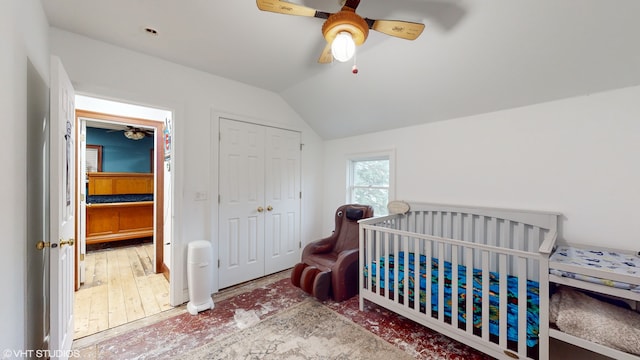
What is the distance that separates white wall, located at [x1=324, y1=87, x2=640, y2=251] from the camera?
1.73 meters

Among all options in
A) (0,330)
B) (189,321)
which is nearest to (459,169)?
(189,321)

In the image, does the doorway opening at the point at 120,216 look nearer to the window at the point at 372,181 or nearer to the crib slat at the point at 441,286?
the window at the point at 372,181

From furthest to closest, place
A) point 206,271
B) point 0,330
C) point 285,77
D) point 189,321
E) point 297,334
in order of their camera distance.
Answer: point 285,77, point 206,271, point 189,321, point 297,334, point 0,330

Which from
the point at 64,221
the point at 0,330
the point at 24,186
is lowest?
the point at 0,330

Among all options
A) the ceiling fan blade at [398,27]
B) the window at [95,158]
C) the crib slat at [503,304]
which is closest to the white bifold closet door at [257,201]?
the ceiling fan blade at [398,27]

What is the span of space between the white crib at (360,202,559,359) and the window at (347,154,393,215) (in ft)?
1.48

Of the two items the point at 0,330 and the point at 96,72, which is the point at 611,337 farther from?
the point at 96,72

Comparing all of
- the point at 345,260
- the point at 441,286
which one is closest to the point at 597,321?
the point at 441,286

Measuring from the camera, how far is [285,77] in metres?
2.68

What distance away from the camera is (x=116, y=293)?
8.73 feet

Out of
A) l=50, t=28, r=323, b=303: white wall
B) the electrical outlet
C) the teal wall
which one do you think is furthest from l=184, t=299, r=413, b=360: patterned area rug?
the teal wall

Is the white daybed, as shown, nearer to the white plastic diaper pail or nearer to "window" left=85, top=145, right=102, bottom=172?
the white plastic diaper pail

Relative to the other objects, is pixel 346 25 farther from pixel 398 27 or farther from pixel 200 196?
pixel 200 196

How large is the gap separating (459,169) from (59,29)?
11.9 ft
